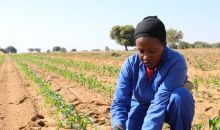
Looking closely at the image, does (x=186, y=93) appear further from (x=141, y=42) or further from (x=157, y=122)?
(x=141, y=42)

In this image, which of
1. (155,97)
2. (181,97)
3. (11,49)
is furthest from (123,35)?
(11,49)

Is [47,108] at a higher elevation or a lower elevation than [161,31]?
lower

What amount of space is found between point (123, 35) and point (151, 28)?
61782 mm

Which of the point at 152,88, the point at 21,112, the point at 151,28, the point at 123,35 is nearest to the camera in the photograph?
the point at 151,28

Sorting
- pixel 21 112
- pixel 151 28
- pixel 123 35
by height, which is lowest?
pixel 21 112

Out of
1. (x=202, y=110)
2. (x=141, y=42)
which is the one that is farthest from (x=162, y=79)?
(x=202, y=110)

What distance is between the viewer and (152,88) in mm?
3490

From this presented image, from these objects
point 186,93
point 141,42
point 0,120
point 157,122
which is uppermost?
point 141,42

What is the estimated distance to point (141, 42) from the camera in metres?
3.14

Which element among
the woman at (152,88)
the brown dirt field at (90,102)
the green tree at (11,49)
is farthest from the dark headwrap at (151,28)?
the green tree at (11,49)

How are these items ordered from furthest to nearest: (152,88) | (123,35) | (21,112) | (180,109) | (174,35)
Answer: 1. (174,35)
2. (123,35)
3. (21,112)
4. (152,88)
5. (180,109)

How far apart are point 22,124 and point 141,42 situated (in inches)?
135

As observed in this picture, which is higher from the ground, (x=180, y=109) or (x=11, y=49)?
(x=180, y=109)

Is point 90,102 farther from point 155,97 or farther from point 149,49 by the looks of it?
point 149,49
